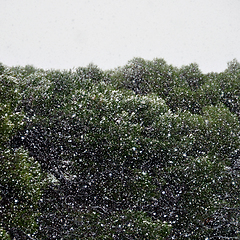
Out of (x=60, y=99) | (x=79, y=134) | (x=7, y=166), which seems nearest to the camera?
(x=7, y=166)

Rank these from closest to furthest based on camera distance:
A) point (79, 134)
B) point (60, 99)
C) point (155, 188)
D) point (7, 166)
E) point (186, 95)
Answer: point (7, 166), point (155, 188), point (79, 134), point (60, 99), point (186, 95)

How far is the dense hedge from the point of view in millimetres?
13328

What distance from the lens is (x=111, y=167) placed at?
1534 centimetres

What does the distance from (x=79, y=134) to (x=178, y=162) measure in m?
5.34

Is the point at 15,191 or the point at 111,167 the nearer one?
the point at 15,191

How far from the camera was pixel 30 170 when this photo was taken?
45.3 ft

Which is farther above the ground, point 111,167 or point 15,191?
point 111,167

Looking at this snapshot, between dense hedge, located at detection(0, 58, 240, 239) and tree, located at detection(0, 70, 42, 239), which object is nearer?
tree, located at detection(0, 70, 42, 239)

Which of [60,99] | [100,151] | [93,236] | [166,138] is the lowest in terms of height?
[93,236]

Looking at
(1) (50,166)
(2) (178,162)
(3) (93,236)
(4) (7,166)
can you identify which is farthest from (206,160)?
(4) (7,166)

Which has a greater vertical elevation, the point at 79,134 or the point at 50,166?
the point at 79,134

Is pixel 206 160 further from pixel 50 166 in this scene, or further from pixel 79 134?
pixel 50 166

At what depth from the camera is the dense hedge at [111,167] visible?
13.3 metres

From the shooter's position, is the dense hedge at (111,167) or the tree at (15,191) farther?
the dense hedge at (111,167)
